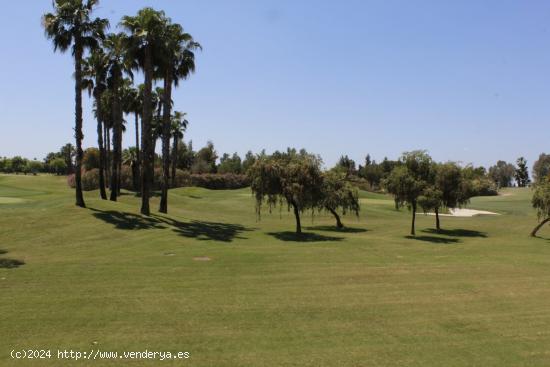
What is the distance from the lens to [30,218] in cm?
2992

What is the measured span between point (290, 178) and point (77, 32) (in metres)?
18.6

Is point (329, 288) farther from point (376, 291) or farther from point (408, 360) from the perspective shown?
point (408, 360)

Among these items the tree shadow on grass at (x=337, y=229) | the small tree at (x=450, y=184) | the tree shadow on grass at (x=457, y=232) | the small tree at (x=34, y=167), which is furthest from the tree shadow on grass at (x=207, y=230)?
the small tree at (x=34, y=167)

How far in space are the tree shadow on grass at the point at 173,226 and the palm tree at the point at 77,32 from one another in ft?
11.0

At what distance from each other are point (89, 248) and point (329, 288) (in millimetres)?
13523

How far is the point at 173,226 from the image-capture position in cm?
3222

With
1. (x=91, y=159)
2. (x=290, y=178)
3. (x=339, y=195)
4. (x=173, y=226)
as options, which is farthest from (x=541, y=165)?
(x=173, y=226)

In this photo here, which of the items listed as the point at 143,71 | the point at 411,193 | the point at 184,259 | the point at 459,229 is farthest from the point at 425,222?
the point at 184,259

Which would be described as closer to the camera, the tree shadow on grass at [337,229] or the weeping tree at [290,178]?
the weeping tree at [290,178]

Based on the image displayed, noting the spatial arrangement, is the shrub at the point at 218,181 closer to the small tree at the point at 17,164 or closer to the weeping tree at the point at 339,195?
the weeping tree at the point at 339,195

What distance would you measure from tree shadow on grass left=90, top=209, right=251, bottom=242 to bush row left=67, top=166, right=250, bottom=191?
27204mm

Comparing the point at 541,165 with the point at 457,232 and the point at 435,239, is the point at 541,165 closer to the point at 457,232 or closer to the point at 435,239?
the point at 457,232

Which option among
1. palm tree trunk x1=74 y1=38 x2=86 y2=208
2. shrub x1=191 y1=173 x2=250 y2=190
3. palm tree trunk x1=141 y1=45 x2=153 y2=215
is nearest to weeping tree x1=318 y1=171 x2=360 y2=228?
palm tree trunk x1=141 y1=45 x2=153 y2=215

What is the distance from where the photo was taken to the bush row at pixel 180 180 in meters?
72.4
